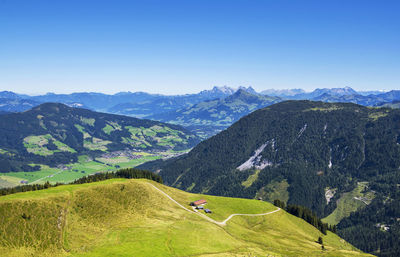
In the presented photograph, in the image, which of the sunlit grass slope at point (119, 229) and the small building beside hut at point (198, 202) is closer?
the sunlit grass slope at point (119, 229)

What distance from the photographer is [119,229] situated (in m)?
117

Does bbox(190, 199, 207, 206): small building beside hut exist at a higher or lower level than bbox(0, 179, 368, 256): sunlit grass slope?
lower

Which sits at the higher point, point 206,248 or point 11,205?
point 11,205

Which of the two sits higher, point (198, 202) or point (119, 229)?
point (119, 229)

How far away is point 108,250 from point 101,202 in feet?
108

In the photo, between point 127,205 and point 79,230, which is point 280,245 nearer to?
point 127,205

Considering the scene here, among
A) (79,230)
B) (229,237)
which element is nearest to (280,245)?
(229,237)

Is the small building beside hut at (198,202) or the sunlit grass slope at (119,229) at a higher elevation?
the sunlit grass slope at (119,229)

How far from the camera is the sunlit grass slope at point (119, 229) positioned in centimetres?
10038

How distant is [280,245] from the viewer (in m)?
137

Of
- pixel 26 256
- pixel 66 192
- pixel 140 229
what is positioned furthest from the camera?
pixel 66 192

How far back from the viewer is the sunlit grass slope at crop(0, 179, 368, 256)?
100375 mm

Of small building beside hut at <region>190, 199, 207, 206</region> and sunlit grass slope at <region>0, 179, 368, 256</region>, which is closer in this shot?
sunlit grass slope at <region>0, 179, 368, 256</region>

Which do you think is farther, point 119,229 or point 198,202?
point 198,202
